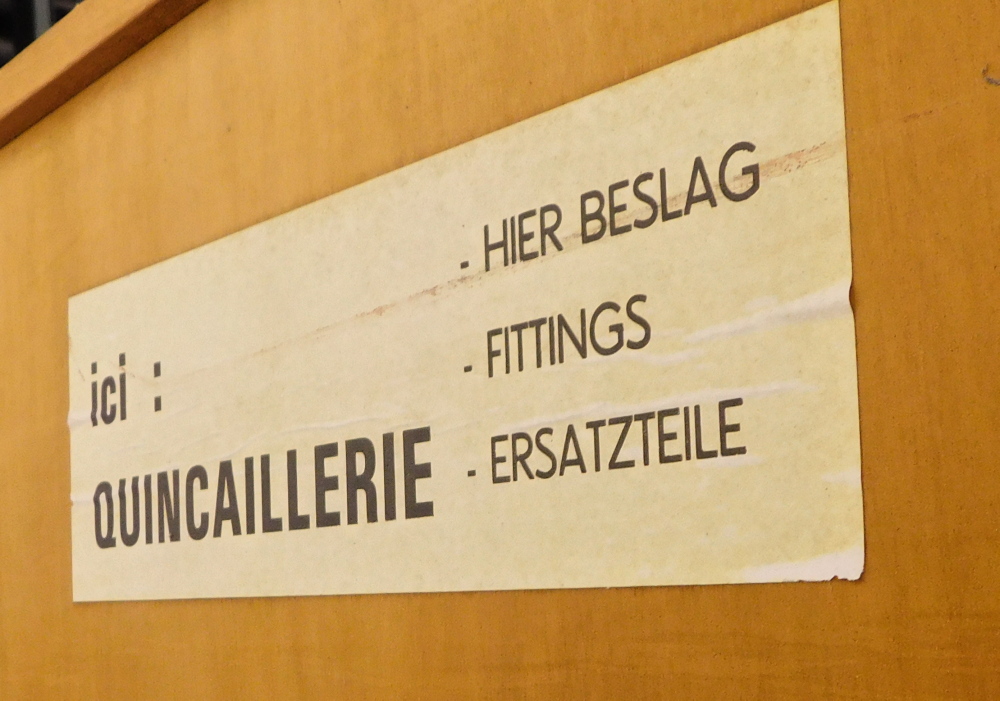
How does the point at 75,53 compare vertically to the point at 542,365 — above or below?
above

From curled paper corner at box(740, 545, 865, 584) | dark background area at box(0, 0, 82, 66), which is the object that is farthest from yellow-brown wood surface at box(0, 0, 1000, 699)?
dark background area at box(0, 0, 82, 66)

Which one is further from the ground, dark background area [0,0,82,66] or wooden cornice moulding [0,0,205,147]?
dark background area [0,0,82,66]

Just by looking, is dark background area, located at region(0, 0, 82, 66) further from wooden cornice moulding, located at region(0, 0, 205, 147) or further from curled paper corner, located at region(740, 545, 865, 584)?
curled paper corner, located at region(740, 545, 865, 584)

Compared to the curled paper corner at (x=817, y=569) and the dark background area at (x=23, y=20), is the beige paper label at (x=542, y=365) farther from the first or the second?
the dark background area at (x=23, y=20)

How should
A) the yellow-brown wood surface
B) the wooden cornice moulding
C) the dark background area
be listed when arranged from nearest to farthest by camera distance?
the yellow-brown wood surface → the wooden cornice moulding → the dark background area

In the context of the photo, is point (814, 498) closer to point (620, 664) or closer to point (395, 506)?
point (620, 664)

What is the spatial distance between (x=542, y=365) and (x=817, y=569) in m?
0.24

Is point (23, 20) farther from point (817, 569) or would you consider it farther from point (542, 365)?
point (817, 569)

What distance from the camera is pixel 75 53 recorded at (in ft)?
4.09

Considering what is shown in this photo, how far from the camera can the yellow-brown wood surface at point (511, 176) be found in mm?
613

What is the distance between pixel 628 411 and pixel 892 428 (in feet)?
0.58

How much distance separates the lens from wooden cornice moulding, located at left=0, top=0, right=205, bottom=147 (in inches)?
46.2

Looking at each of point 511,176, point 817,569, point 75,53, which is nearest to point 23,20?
point 75,53

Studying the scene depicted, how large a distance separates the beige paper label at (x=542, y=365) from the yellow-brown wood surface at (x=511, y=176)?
21 millimetres
